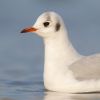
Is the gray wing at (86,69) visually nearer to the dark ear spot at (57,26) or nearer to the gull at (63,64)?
the gull at (63,64)

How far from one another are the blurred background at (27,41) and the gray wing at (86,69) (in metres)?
0.92

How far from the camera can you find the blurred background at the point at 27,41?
687 inches

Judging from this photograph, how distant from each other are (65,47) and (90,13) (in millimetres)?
7719

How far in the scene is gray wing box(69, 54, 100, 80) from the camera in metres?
15.8

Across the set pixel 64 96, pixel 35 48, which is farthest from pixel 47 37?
pixel 35 48

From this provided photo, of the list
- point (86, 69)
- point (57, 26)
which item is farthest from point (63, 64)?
point (57, 26)

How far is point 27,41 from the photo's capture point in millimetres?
20750

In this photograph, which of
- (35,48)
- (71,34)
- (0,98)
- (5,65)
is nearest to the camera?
(0,98)

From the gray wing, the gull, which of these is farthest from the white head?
the gray wing

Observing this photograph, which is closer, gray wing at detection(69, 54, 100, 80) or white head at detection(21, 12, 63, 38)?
gray wing at detection(69, 54, 100, 80)

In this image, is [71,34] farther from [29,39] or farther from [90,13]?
[90,13]

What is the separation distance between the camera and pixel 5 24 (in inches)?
890

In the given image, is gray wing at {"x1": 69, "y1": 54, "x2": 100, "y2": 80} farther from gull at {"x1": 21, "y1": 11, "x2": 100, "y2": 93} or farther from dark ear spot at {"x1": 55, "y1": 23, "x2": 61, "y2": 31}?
dark ear spot at {"x1": 55, "y1": 23, "x2": 61, "y2": 31}

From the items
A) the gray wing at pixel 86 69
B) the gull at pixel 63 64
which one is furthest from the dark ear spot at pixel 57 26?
the gray wing at pixel 86 69
